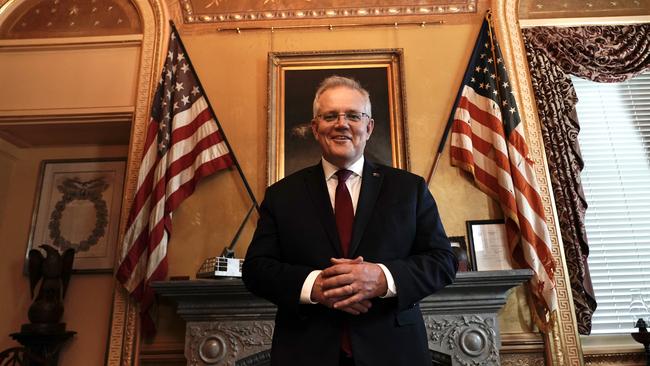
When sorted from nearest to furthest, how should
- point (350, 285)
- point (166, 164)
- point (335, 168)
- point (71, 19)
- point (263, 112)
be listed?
1. point (350, 285)
2. point (335, 168)
3. point (166, 164)
4. point (263, 112)
5. point (71, 19)

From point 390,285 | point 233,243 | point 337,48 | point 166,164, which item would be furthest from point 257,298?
point 337,48

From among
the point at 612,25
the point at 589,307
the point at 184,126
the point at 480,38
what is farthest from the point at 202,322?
the point at 612,25

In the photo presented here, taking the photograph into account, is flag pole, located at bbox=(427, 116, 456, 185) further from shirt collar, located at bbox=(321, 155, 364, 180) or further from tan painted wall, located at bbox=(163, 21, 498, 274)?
shirt collar, located at bbox=(321, 155, 364, 180)

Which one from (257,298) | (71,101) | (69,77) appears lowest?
(257,298)

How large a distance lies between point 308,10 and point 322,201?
309 cm

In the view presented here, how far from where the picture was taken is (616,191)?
147 inches

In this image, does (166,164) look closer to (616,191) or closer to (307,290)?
(307,290)

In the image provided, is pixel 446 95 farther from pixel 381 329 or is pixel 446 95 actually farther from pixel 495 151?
pixel 381 329

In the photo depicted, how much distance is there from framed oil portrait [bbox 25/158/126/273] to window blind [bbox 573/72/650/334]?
4.27 metres

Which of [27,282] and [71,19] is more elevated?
[71,19]

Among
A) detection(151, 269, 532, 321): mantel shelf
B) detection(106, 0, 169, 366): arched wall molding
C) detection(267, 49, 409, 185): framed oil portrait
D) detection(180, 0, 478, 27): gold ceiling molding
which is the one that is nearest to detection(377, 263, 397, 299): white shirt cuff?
detection(151, 269, 532, 321): mantel shelf

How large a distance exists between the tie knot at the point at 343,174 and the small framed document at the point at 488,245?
2.11 metres

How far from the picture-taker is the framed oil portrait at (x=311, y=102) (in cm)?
360

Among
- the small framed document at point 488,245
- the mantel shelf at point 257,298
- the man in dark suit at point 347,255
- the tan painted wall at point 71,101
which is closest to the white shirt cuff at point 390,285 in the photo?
the man in dark suit at point 347,255
